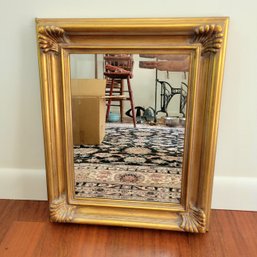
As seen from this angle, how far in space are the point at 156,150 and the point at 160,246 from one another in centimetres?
40

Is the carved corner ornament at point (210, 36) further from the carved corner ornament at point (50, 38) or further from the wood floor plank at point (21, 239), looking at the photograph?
the wood floor plank at point (21, 239)

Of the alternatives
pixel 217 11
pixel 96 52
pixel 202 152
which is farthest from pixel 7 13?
pixel 202 152

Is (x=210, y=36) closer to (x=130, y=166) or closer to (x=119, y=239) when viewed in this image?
(x=130, y=166)

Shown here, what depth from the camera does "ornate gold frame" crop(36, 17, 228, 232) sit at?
0.90 m

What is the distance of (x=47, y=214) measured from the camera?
1153 mm

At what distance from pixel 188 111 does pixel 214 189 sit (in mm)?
432

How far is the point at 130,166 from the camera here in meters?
1.17

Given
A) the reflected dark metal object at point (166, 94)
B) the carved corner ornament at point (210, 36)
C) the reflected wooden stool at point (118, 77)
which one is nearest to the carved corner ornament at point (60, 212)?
the reflected wooden stool at point (118, 77)

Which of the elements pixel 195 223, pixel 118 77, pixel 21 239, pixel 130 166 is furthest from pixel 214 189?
pixel 21 239

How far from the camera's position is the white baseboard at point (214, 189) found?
1139 mm

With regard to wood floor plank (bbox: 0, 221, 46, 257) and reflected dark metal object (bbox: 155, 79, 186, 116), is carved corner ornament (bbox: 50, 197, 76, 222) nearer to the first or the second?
wood floor plank (bbox: 0, 221, 46, 257)

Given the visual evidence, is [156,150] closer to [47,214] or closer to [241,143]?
[241,143]

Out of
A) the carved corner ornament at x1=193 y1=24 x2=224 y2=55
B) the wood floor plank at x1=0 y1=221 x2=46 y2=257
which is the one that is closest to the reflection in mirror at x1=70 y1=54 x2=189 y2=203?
the carved corner ornament at x1=193 y1=24 x2=224 y2=55

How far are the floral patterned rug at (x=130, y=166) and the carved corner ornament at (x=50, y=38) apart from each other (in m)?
0.40
